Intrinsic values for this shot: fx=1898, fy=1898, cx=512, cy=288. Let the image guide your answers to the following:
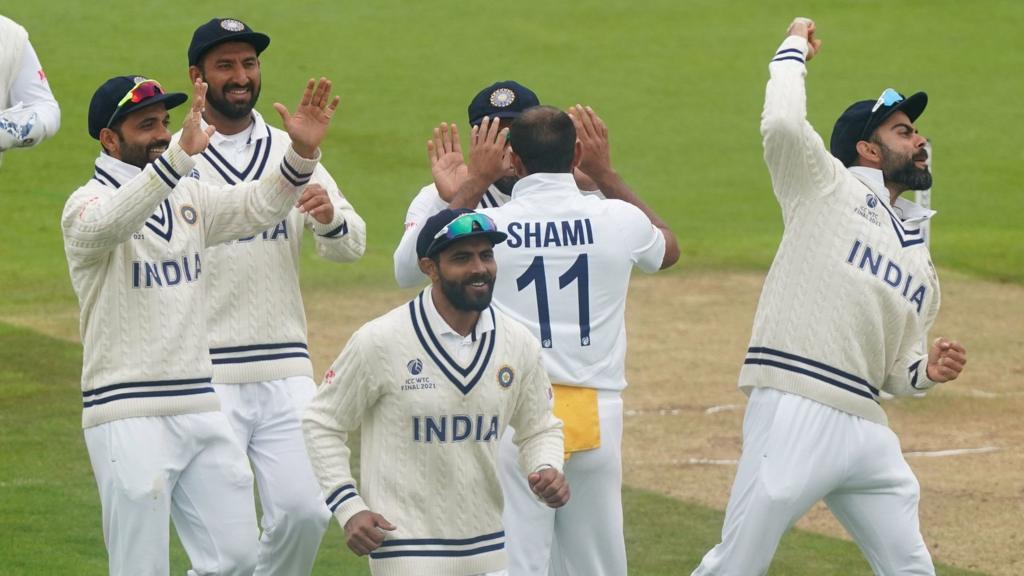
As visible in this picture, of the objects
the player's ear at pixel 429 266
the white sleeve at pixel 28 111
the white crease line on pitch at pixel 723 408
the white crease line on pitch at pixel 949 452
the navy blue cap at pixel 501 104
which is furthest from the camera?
the white crease line on pitch at pixel 723 408

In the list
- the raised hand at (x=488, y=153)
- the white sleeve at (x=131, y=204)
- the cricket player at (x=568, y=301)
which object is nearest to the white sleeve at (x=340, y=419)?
the cricket player at (x=568, y=301)

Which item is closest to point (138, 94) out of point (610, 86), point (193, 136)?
point (193, 136)

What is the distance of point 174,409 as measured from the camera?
7672mm

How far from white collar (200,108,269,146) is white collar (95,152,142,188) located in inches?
38.1

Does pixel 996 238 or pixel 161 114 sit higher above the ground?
pixel 161 114

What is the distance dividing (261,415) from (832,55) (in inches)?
766

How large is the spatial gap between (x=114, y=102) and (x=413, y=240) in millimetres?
1336

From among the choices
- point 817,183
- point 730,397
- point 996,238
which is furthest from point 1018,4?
point 817,183

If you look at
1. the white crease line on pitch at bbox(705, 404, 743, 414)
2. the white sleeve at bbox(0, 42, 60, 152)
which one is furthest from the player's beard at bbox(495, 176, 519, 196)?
the white crease line on pitch at bbox(705, 404, 743, 414)

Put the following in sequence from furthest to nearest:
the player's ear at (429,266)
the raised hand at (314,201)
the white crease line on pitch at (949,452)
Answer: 1. the white crease line on pitch at (949,452)
2. the raised hand at (314,201)
3. the player's ear at (429,266)

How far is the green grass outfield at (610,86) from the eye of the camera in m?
20.7

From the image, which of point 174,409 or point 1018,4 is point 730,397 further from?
point 1018,4

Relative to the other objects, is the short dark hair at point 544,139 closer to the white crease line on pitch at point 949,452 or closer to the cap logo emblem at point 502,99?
the cap logo emblem at point 502,99

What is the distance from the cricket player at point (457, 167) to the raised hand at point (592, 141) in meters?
0.13
